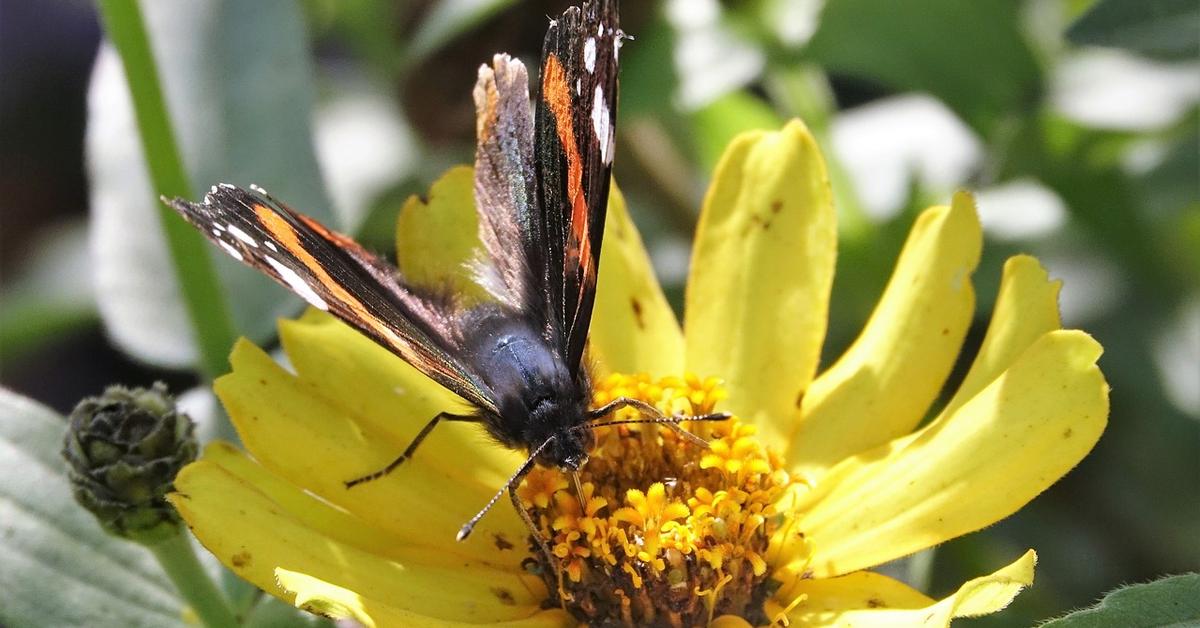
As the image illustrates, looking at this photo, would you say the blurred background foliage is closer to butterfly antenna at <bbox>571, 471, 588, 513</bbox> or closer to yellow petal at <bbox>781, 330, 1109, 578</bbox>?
yellow petal at <bbox>781, 330, 1109, 578</bbox>

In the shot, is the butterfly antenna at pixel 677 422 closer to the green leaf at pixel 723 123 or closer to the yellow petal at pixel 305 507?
the yellow petal at pixel 305 507

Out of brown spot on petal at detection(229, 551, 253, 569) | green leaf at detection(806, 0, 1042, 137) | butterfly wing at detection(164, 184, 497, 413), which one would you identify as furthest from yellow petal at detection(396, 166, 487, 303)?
green leaf at detection(806, 0, 1042, 137)

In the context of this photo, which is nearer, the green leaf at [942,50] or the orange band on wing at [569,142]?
the orange band on wing at [569,142]

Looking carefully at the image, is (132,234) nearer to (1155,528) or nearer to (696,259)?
(696,259)

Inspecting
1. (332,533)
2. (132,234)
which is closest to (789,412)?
(332,533)

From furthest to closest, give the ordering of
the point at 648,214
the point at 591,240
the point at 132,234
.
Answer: the point at 648,214 < the point at 132,234 < the point at 591,240

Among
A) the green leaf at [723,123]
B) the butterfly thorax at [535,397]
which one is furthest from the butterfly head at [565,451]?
the green leaf at [723,123]
